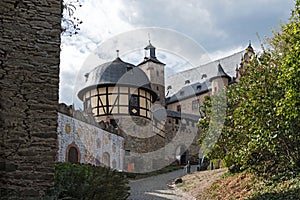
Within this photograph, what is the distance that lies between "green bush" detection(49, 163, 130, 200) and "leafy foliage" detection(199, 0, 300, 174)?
141 inches

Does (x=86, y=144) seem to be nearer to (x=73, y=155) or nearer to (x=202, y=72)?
Result: (x=73, y=155)

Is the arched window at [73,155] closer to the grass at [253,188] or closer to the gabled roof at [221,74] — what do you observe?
the grass at [253,188]

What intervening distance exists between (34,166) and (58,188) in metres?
0.45

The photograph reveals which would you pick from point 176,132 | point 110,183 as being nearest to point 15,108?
point 110,183

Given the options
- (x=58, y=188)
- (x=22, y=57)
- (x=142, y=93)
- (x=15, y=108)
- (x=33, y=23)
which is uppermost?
(x=142, y=93)

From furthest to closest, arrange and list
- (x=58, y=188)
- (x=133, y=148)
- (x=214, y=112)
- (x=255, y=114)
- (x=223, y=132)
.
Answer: (x=133, y=148) < (x=214, y=112) < (x=223, y=132) < (x=255, y=114) < (x=58, y=188)

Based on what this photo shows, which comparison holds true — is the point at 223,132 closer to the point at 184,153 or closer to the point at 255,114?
the point at 255,114

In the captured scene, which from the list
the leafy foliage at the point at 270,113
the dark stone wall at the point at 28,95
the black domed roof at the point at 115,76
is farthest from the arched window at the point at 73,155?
the black domed roof at the point at 115,76

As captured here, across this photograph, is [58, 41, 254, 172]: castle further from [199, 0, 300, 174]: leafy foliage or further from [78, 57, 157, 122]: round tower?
[199, 0, 300, 174]: leafy foliage

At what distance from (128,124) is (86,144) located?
809cm

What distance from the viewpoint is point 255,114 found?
31.2ft

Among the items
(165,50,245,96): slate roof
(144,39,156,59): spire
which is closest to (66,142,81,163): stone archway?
(165,50,245,96): slate roof

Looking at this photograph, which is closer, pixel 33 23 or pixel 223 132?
pixel 33 23

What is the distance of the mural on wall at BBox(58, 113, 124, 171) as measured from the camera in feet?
47.2
